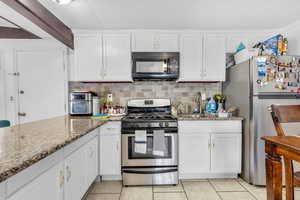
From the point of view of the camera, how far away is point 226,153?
2373 millimetres

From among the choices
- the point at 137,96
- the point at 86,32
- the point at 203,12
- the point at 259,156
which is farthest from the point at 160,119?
the point at 86,32

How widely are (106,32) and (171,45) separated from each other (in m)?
1.04

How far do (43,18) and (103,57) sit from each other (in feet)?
2.94

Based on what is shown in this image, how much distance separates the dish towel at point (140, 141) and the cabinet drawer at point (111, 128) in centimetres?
27

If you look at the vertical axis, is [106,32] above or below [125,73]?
above

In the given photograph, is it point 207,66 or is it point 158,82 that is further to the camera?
point 158,82

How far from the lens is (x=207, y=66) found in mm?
2699

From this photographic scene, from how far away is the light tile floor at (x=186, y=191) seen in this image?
201 cm

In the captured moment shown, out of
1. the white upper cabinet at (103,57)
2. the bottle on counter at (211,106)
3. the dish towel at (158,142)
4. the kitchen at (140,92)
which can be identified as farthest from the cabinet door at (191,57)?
the dish towel at (158,142)

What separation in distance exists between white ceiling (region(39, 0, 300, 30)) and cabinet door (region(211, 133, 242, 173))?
1.64m

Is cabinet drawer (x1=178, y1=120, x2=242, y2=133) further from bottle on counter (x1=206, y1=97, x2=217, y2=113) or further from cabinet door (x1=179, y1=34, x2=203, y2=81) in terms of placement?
cabinet door (x1=179, y1=34, x2=203, y2=81)

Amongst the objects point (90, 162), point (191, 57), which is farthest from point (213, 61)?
point (90, 162)

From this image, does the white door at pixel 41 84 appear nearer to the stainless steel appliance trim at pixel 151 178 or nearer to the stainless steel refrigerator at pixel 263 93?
the stainless steel appliance trim at pixel 151 178

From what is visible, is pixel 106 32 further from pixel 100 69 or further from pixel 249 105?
pixel 249 105
